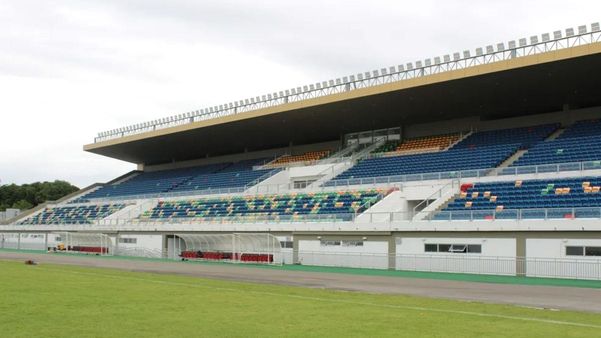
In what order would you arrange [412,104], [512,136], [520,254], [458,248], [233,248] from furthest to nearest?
[412,104] < [512,136] < [233,248] < [458,248] < [520,254]

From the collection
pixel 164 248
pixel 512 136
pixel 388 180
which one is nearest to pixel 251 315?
pixel 388 180

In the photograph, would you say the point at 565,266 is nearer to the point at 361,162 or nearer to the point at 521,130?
the point at 521,130

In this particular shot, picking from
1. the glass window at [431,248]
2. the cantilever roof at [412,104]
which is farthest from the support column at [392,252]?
the cantilever roof at [412,104]

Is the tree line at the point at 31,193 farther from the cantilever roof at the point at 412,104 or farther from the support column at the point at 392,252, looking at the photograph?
the support column at the point at 392,252

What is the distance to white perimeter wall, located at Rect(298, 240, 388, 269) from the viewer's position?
39.9 metres

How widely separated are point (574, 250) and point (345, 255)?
45.7 feet

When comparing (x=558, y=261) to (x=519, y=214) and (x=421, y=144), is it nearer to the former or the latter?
(x=519, y=214)

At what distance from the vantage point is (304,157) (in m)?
67.2

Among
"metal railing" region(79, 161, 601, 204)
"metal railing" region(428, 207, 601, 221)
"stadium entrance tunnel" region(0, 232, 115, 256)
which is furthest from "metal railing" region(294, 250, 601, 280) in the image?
"stadium entrance tunnel" region(0, 232, 115, 256)

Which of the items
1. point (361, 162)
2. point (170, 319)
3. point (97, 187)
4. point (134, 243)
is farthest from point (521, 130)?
point (97, 187)

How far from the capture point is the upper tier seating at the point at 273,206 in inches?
1832

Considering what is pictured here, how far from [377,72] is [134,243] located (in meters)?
25.4

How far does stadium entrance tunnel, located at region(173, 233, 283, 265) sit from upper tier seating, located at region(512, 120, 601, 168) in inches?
675

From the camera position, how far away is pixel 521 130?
5303cm
